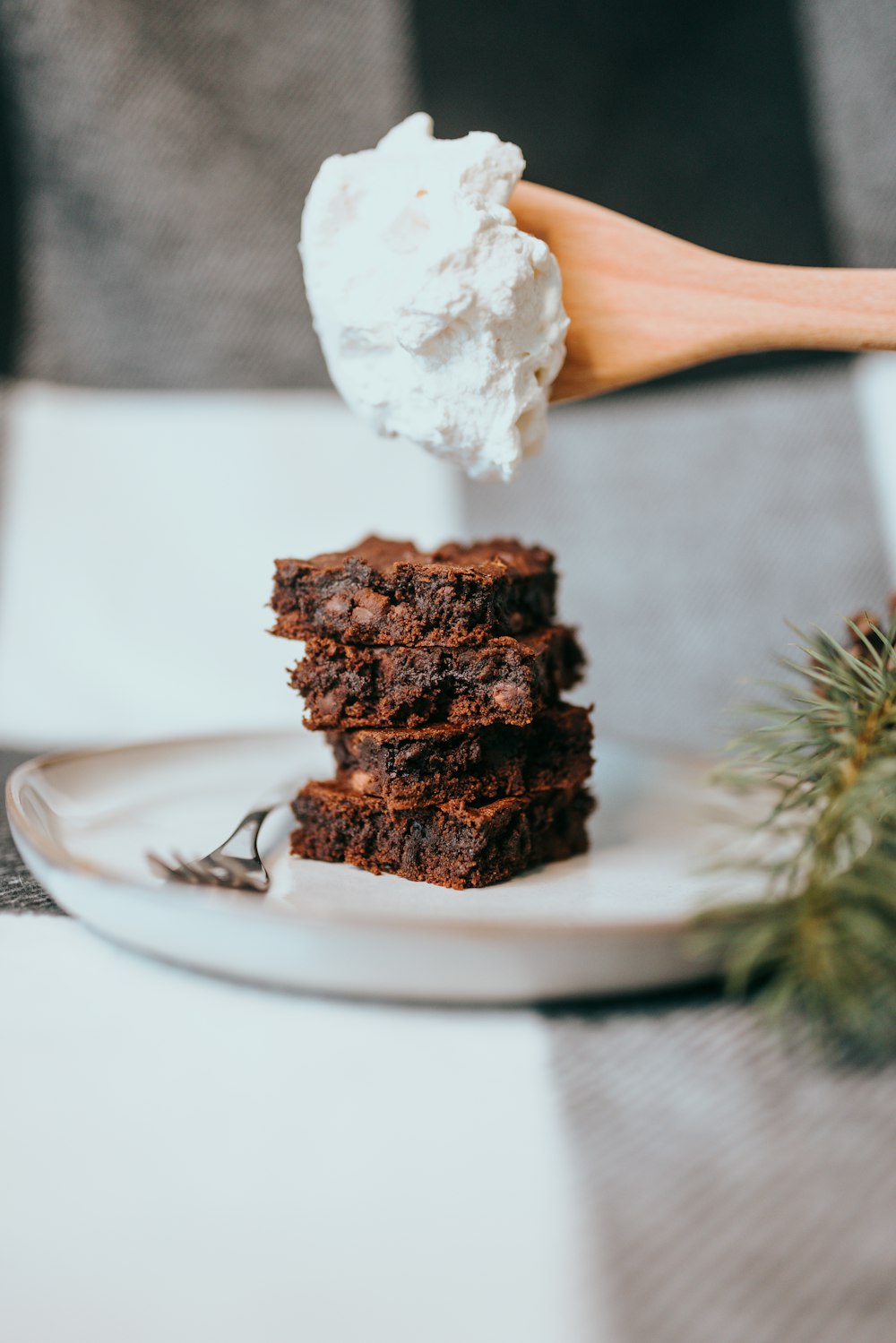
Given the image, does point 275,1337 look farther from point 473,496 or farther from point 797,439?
point 797,439

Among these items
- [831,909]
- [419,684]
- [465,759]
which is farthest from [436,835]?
[831,909]

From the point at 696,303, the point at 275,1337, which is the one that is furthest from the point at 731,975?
the point at 696,303

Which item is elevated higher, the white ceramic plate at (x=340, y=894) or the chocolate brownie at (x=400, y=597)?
the chocolate brownie at (x=400, y=597)

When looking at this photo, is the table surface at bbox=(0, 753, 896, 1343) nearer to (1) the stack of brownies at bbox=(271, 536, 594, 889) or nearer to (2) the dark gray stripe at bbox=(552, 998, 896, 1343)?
(2) the dark gray stripe at bbox=(552, 998, 896, 1343)

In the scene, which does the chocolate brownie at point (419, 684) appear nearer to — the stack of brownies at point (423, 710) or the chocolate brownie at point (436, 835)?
the stack of brownies at point (423, 710)

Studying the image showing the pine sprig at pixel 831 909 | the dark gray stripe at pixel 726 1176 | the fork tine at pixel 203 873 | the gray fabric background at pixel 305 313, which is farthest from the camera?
the gray fabric background at pixel 305 313

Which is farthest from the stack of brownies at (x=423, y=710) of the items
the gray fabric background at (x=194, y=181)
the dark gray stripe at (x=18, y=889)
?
the gray fabric background at (x=194, y=181)

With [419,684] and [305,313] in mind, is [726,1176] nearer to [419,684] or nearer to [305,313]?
[419,684]

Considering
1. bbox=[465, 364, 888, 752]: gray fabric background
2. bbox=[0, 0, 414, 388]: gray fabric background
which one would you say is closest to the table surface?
bbox=[465, 364, 888, 752]: gray fabric background
